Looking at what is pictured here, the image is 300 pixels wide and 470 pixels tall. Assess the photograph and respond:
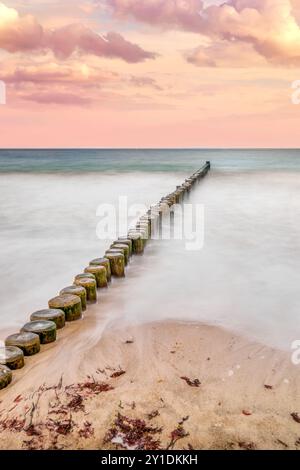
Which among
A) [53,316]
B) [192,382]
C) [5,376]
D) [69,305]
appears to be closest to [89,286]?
[69,305]

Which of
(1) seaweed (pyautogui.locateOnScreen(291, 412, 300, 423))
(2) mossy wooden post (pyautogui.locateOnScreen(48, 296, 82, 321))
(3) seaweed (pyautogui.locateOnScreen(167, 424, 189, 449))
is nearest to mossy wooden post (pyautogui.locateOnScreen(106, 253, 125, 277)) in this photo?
(2) mossy wooden post (pyautogui.locateOnScreen(48, 296, 82, 321))

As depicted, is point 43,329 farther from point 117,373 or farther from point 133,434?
point 133,434

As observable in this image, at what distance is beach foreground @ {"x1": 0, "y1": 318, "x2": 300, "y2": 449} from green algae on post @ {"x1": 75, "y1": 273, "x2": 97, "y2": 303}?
749 mm

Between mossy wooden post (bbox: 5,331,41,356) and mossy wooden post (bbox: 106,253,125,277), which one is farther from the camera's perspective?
mossy wooden post (bbox: 106,253,125,277)

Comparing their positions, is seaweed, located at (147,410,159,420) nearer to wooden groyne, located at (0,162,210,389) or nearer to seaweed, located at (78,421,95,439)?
seaweed, located at (78,421,95,439)

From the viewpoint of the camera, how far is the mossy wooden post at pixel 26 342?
3639 mm

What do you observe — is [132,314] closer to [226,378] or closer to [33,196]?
[226,378]

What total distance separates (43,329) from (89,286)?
1051 mm

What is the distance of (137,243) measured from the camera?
276 inches

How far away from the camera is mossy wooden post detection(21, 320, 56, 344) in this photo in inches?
151

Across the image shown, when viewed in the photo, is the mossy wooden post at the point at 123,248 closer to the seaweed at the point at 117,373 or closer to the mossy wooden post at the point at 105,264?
the mossy wooden post at the point at 105,264

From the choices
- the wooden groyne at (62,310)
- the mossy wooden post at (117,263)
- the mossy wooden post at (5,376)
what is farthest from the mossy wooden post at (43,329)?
the mossy wooden post at (117,263)

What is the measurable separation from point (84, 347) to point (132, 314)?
3.01 ft

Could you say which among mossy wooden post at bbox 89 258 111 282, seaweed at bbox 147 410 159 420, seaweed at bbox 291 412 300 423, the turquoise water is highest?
the turquoise water
